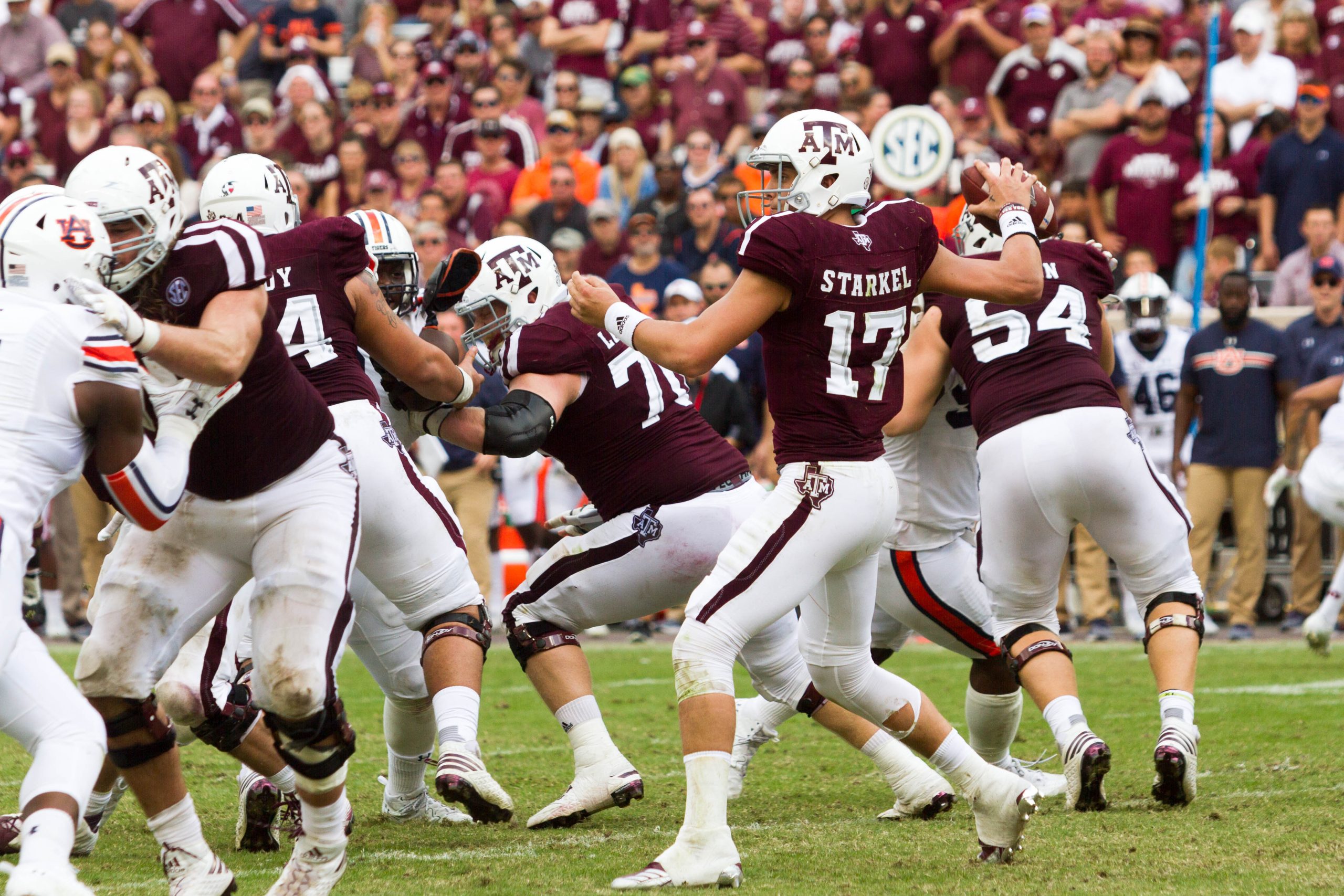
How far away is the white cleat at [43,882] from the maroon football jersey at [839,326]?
203cm

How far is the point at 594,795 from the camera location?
507cm

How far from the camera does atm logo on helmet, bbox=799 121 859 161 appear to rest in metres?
4.45

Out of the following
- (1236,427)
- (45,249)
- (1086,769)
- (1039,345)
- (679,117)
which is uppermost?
(45,249)

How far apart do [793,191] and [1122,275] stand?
7.36 metres

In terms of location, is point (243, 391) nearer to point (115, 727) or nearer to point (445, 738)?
point (115, 727)

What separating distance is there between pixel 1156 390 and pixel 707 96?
15.8 feet

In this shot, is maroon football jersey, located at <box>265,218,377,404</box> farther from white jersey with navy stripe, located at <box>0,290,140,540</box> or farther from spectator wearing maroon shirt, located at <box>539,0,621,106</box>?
spectator wearing maroon shirt, located at <box>539,0,621,106</box>

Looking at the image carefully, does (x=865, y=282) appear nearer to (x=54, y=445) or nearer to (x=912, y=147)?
(x=54, y=445)

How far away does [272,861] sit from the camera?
4.73 meters

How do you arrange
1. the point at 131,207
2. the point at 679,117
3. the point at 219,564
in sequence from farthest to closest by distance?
the point at 679,117 < the point at 219,564 < the point at 131,207

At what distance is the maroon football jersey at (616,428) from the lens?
520 centimetres

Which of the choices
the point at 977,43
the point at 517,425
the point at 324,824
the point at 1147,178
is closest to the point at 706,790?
the point at 324,824

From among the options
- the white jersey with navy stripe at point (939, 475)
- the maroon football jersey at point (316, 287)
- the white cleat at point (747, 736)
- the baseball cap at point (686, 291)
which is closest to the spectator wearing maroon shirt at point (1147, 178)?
the baseball cap at point (686, 291)

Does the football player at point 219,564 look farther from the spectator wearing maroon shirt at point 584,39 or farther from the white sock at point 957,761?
the spectator wearing maroon shirt at point 584,39
